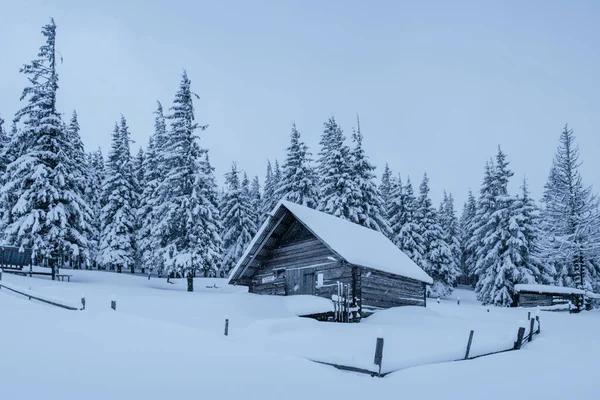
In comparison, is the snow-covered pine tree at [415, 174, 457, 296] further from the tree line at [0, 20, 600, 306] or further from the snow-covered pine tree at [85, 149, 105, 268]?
the snow-covered pine tree at [85, 149, 105, 268]

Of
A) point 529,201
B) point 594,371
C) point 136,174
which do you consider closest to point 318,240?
point 594,371

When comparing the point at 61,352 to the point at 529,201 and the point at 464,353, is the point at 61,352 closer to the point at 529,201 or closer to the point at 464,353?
the point at 464,353

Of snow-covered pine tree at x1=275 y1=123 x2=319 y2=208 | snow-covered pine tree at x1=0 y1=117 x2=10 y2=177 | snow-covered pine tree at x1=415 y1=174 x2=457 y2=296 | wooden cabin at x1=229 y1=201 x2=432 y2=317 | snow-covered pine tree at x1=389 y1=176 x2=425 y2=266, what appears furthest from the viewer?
snow-covered pine tree at x1=415 y1=174 x2=457 y2=296

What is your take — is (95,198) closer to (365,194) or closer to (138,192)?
(138,192)

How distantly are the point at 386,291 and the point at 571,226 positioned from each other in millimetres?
23883

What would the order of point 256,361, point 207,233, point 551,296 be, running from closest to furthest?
point 256,361
point 551,296
point 207,233

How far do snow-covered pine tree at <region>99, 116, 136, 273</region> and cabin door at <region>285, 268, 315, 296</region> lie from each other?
2483 cm

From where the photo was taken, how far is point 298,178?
39.9m

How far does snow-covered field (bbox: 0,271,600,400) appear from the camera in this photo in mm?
7215

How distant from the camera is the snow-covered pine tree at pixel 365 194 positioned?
3747cm

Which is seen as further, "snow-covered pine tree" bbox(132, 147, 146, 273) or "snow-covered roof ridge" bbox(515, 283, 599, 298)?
"snow-covered pine tree" bbox(132, 147, 146, 273)

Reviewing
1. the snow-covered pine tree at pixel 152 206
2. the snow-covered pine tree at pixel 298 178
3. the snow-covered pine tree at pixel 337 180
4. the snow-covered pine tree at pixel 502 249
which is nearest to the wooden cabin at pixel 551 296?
the snow-covered pine tree at pixel 502 249

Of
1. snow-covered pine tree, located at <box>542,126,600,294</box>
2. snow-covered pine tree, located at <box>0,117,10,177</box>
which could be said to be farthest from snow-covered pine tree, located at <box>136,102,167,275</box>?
snow-covered pine tree, located at <box>542,126,600,294</box>

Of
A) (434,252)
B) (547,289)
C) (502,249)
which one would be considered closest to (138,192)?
(434,252)
